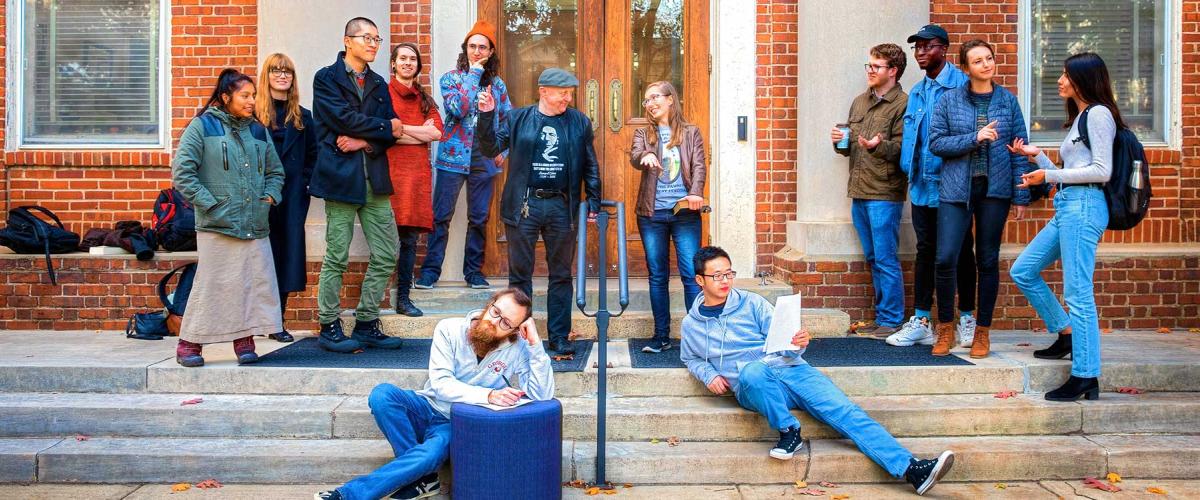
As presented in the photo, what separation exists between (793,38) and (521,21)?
2.10 meters

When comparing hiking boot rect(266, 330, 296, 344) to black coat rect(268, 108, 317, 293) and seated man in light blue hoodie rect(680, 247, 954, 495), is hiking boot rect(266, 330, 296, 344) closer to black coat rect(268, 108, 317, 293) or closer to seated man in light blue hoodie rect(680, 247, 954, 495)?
black coat rect(268, 108, 317, 293)

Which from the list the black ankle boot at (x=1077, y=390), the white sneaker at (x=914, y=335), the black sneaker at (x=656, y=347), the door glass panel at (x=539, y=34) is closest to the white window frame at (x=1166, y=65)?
the white sneaker at (x=914, y=335)

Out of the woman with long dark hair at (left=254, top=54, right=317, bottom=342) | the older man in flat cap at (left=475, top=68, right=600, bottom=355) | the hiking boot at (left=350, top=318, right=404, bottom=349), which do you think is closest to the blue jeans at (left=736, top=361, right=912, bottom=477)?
the older man in flat cap at (left=475, top=68, right=600, bottom=355)

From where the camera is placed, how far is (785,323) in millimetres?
5023

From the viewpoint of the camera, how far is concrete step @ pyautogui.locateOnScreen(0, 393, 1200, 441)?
535 centimetres

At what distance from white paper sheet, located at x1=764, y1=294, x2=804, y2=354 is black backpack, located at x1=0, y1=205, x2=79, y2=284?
5.40 m

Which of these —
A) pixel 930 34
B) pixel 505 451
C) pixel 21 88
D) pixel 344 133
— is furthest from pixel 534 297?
pixel 21 88

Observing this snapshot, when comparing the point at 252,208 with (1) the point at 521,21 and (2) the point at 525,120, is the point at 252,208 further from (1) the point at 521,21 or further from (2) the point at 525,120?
(1) the point at 521,21

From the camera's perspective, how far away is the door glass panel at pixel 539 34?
8086mm

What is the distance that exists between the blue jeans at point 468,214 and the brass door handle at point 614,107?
1.06m

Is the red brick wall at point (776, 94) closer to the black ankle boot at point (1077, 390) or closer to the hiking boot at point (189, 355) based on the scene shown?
the black ankle boot at point (1077, 390)

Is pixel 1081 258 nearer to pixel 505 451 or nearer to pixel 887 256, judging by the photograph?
pixel 887 256

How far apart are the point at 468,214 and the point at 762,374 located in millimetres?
3230

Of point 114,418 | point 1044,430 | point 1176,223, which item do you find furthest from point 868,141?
point 114,418
